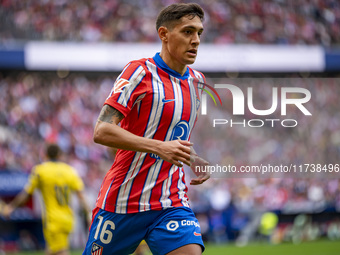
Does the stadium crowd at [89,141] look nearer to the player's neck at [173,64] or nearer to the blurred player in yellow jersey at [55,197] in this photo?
the blurred player in yellow jersey at [55,197]

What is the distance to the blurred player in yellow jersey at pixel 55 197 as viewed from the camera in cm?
787

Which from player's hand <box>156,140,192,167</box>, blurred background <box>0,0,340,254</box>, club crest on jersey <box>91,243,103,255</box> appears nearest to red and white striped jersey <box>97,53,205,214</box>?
club crest on jersey <box>91,243,103,255</box>

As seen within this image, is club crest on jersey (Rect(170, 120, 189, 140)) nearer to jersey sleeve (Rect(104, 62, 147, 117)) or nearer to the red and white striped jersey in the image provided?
the red and white striped jersey

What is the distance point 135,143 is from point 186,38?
2.96ft

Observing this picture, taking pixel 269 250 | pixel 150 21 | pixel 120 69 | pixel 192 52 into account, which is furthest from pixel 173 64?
pixel 150 21

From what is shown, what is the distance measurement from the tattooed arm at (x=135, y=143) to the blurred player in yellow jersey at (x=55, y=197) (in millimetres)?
4474

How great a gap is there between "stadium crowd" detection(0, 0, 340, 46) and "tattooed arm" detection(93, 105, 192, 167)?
58.7 ft

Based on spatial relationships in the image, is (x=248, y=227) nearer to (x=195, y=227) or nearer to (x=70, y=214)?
(x=70, y=214)

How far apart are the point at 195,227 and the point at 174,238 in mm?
196

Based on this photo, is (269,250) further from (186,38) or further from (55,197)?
(186,38)

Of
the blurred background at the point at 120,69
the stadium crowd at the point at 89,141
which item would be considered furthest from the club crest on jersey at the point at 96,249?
the blurred background at the point at 120,69

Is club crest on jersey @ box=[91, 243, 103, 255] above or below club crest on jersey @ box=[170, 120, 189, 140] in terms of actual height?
below

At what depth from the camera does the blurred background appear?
→ 1455cm

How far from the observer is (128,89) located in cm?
371
